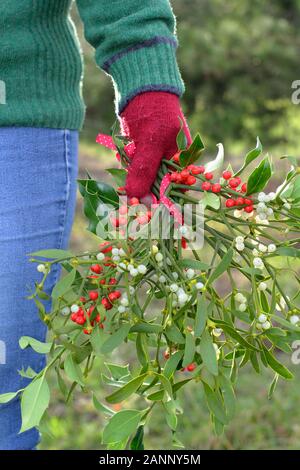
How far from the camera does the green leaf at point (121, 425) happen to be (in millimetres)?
1425

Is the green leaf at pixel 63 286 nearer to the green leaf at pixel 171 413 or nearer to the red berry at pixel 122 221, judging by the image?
the red berry at pixel 122 221

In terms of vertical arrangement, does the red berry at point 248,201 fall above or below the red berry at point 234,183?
below

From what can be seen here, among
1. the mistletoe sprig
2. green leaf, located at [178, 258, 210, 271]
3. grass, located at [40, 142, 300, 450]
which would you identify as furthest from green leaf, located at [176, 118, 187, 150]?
grass, located at [40, 142, 300, 450]

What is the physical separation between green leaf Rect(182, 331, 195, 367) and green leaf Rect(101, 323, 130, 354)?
0.35ft

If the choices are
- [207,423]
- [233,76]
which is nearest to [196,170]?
[207,423]

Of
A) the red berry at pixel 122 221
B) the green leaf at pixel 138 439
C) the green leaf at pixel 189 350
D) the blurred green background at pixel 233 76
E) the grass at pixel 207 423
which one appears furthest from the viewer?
Result: the blurred green background at pixel 233 76

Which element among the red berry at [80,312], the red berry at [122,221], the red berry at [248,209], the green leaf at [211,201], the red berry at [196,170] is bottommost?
the red berry at [80,312]

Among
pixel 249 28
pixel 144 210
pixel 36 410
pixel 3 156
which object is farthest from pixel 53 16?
pixel 249 28

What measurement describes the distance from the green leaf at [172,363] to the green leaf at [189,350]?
5 cm

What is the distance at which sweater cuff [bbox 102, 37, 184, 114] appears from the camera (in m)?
1.54

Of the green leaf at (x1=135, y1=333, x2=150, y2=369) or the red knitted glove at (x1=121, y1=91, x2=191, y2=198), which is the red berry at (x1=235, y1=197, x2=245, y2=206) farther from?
the green leaf at (x1=135, y1=333, x2=150, y2=369)

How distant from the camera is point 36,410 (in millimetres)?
1412

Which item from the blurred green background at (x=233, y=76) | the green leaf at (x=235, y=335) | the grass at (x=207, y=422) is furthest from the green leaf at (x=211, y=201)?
the blurred green background at (x=233, y=76)
